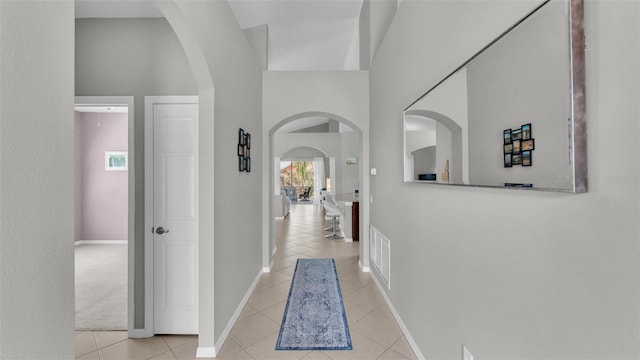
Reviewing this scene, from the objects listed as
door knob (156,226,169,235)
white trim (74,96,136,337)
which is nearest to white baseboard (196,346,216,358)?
white trim (74,96,136,337)

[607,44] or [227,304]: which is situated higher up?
[607,44]

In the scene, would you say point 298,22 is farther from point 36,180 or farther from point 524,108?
point 36,180

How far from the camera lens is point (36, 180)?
30.6 inches

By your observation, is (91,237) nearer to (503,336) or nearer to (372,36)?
(372,36)

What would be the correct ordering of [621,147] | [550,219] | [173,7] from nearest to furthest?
[621,147] → [550,219] → [173,7]

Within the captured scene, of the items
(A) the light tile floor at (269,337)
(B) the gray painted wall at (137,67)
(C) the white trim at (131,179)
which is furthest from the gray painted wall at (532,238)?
(C) the white trim at (131,179)

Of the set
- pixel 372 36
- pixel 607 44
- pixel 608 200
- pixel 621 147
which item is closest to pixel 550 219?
pixel 608 200

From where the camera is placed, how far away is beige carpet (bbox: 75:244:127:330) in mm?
2775

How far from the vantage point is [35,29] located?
2.56 feet

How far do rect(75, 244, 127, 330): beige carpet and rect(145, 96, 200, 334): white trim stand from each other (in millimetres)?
464

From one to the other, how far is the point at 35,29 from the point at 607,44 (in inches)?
60.6

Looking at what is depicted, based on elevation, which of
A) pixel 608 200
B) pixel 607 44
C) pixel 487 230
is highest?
pixel 607 44

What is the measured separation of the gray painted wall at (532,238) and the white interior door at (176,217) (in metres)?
1.86

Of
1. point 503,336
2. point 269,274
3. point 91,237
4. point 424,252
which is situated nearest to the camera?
point 503,336
